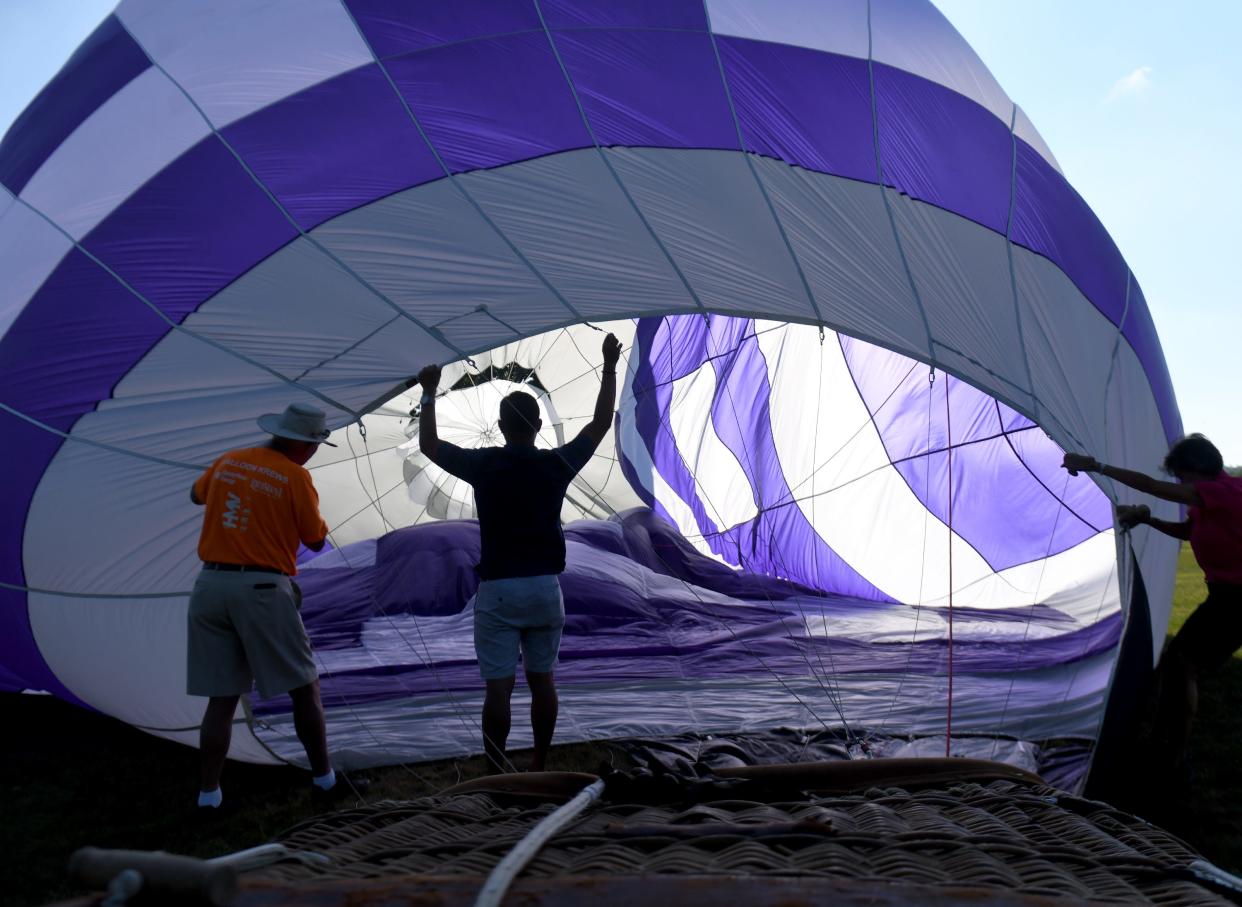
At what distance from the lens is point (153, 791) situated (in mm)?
3133

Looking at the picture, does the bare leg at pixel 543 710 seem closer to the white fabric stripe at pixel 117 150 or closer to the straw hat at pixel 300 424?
the straw hat at pixel 300 424

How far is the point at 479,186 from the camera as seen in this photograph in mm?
3102

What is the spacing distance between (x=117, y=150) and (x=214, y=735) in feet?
5.75

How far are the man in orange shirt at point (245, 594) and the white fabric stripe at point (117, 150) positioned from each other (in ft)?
3.06

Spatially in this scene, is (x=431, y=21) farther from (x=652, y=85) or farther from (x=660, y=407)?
(x=660, y=407)

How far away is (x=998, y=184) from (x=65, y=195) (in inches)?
108

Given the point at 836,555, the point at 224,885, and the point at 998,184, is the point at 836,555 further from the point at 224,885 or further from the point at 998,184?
the point at 224,885

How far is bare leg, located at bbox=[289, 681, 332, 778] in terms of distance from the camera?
9.66 feet

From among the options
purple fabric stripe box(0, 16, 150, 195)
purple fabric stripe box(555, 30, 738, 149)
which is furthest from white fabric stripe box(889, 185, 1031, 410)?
purple fabric stripe box(0, 16, 150, 195)

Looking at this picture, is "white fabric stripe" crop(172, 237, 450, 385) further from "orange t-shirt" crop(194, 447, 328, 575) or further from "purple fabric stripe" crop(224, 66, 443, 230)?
"orange t-shirt" crop(194, 447, 328, 575)

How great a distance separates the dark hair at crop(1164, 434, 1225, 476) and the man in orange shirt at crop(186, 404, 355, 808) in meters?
2.43

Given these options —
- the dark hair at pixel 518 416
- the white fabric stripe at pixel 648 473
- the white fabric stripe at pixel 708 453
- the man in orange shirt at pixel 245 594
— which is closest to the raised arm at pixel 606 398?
the dark hair at pixel 518 416

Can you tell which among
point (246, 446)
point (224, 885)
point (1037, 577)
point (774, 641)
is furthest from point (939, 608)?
point (224, 885)

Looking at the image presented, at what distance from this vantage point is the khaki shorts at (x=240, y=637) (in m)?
2.87
